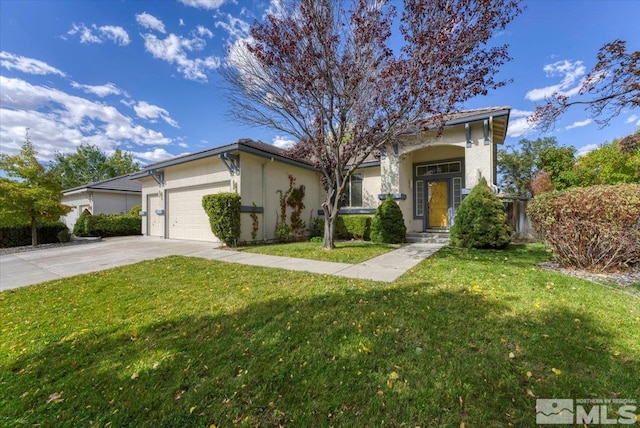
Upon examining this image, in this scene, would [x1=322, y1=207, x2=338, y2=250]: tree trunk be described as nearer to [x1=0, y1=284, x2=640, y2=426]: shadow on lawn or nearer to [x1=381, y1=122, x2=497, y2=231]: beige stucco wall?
[x1=381, y1=122, x2=497, y2=231]: beige stucco wall

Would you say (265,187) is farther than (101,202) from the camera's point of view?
No

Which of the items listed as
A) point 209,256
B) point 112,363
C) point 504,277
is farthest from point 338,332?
point 209,256

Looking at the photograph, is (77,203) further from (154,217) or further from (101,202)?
(154,217)

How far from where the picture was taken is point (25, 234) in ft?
41.6

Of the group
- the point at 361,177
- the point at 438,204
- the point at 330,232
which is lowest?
the point at 330,232

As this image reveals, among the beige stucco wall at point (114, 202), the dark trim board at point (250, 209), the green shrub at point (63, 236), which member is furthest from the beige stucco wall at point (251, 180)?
the beige stucco wall at point (114, 202)

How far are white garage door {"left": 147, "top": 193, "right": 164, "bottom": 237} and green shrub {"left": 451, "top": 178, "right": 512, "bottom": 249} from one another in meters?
14.2

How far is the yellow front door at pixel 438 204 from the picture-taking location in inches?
476

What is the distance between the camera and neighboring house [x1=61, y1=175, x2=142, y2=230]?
17.6 metres

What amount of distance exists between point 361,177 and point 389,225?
4.02 metres

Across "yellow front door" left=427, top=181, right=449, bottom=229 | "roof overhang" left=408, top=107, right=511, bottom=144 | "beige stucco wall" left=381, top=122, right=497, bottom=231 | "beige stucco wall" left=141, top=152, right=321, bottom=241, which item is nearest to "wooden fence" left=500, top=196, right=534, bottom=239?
"beige stucco wall" left=381, top=122, right=497, bottom=231

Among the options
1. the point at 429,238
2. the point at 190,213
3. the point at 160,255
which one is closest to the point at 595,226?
the point at 429,238

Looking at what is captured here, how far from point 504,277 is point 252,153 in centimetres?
909

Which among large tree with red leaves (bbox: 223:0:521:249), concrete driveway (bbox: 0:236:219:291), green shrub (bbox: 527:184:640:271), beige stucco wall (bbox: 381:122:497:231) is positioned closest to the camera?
green shrub (bbox: 527:184:640:271)
